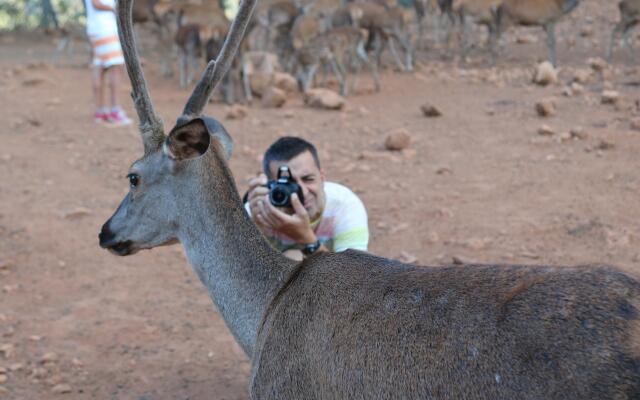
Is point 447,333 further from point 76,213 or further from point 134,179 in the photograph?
point 76,213

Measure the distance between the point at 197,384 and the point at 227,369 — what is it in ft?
0.77

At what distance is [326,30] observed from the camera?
17.1m

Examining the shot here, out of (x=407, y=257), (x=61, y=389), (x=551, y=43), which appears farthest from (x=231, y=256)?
(x=551, y=43)

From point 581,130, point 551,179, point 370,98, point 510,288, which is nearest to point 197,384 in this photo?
point 510,288

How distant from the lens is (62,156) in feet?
32.1

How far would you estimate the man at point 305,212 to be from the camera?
3951mm

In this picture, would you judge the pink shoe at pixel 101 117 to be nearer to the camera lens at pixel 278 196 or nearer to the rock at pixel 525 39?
the camera lens at pixel 278 196

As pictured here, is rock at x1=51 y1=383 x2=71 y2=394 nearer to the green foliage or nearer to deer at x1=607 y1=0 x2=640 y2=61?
deer at x1=607 y1=0 x2=640 y2=61

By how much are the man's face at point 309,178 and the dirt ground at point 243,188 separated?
4.41 ft

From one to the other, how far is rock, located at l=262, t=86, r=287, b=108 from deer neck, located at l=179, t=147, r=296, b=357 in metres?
9.37

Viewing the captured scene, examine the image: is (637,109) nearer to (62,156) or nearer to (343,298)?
(62,156)

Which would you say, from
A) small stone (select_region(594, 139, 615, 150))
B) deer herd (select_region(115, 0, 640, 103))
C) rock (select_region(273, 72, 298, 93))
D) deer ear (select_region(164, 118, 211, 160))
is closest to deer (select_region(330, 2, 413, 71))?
deer herd (select_region(115, 0, 640, 103))

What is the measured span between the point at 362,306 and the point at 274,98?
33.3ft

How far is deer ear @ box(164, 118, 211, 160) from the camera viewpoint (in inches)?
136
